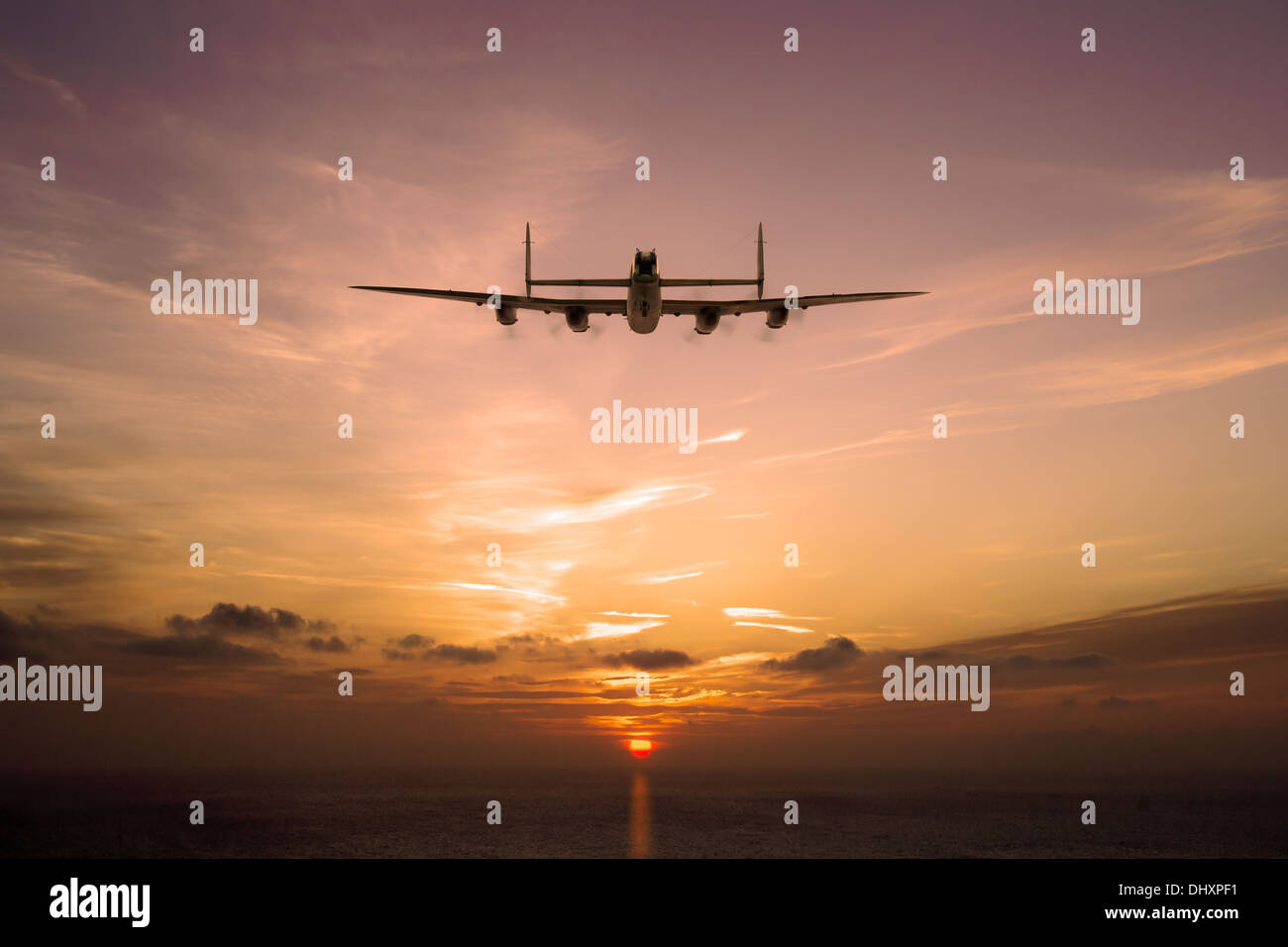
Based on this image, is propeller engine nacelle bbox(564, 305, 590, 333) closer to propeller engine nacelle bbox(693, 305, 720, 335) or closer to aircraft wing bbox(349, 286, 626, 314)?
aircraft wing bbox(349, 286, 626, 314)

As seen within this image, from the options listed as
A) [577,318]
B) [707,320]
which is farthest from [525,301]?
[707,320]

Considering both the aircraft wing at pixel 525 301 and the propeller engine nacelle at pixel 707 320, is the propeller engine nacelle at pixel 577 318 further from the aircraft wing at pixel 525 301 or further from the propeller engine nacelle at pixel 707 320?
the propeller engine nacelle at pixel 707 320

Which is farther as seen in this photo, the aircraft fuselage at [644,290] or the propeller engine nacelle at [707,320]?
the propeller engine nacelle at [707,320]

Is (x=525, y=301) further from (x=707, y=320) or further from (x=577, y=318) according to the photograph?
(x=707, y=320)
